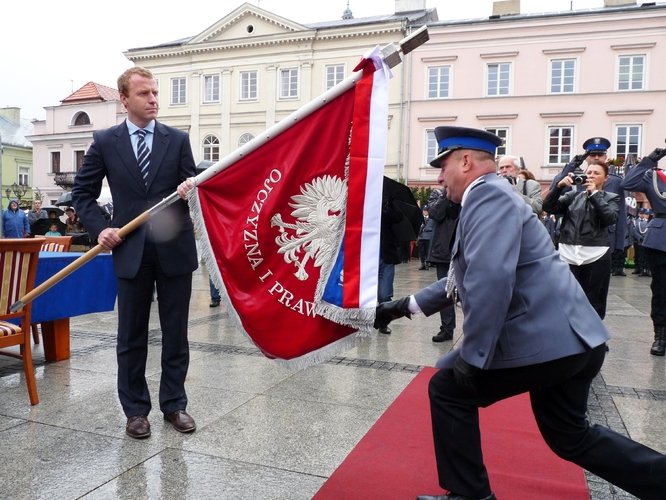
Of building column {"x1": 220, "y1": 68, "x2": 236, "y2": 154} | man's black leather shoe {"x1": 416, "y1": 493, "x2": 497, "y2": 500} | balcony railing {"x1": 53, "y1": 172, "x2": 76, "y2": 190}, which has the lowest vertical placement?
man's black leather shoe {"x1": 416, "y1": 493, "x2": 497, "y2": 500}

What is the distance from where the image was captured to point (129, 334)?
145 inches

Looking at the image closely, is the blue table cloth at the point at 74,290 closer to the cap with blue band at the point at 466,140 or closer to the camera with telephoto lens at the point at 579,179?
the cap with blue band at the point at 466,140

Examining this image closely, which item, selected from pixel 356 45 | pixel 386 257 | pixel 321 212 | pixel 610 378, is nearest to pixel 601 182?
pixel 610 378

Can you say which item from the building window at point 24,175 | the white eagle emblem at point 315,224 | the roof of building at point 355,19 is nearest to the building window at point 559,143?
the roof of building at point 355,19

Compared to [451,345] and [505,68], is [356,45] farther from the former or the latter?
[451,345]

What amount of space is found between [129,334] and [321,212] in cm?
156

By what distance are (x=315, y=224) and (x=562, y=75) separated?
95.6 feet

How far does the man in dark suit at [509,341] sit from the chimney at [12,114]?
64535 millimetres

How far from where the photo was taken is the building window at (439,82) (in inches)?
1193

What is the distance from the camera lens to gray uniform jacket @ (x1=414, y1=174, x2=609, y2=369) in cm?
220

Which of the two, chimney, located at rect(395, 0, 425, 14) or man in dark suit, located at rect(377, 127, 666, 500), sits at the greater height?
chimney, located at rect(395, 0, 425, 14)

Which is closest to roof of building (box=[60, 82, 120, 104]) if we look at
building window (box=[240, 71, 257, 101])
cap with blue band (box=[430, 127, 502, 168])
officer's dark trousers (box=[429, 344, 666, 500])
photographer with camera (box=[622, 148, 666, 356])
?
building window (box=[240, 71, 257, 101])

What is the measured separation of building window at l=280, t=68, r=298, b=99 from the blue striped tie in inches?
1196

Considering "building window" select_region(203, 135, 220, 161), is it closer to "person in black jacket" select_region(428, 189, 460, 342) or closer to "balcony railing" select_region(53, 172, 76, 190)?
"balcony railing" select_region(53, 172, 76, 190)
